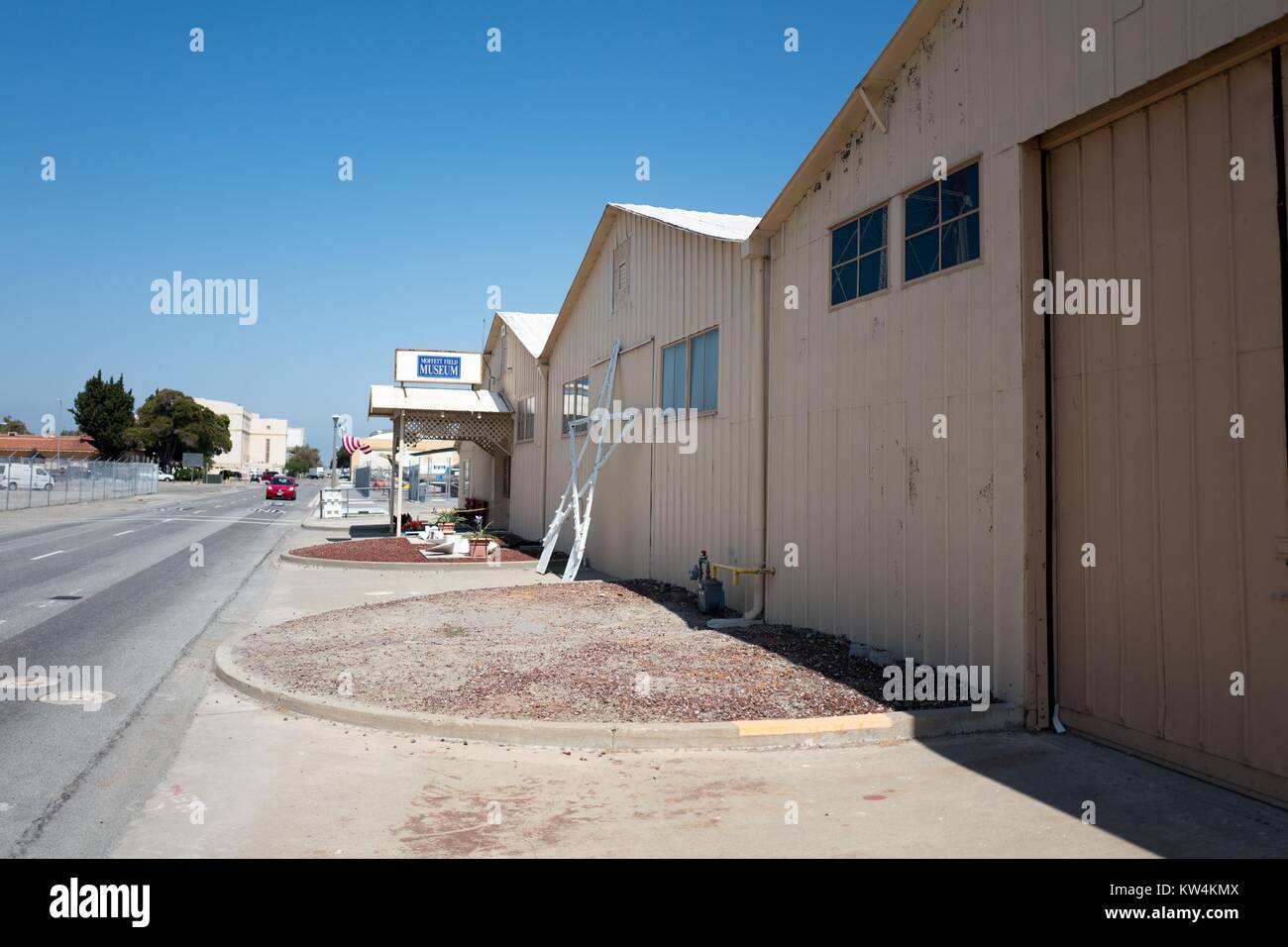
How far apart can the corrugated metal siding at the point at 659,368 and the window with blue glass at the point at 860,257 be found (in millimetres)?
2059

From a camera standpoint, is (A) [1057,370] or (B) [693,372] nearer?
(A) [1057,370]

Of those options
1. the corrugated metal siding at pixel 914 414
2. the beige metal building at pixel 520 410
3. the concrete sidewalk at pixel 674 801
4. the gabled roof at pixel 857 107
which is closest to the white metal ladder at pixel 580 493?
the beige metal building at pixel 520 410

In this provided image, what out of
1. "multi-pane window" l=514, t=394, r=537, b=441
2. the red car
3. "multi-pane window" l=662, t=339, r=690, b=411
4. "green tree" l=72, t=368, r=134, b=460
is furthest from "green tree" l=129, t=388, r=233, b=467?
"multi-pane window" l=662, t=339, r=690, b=411

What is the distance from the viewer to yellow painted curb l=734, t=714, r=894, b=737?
246 inches

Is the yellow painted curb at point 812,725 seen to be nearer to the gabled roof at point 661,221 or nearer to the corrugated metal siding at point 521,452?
the gabled roof at point 661,221

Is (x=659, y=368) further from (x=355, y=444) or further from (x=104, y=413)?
(x=104, y=413)

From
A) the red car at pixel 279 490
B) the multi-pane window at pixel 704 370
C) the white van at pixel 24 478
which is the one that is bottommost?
the red car at pixel 279 490

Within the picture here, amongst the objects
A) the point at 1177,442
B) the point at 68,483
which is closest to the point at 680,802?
the point at 1177,442

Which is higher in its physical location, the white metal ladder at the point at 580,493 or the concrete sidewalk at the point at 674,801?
the white metal ladder at the point at 580,493

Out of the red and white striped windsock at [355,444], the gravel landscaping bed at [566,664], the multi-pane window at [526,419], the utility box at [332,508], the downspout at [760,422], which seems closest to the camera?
the gravel landscaping bed at [566,664]

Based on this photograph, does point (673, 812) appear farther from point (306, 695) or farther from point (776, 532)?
point (776, 532)

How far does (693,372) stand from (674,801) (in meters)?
9.22

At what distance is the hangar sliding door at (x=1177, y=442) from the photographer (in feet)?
16.6

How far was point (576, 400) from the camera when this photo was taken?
65.7 ft
